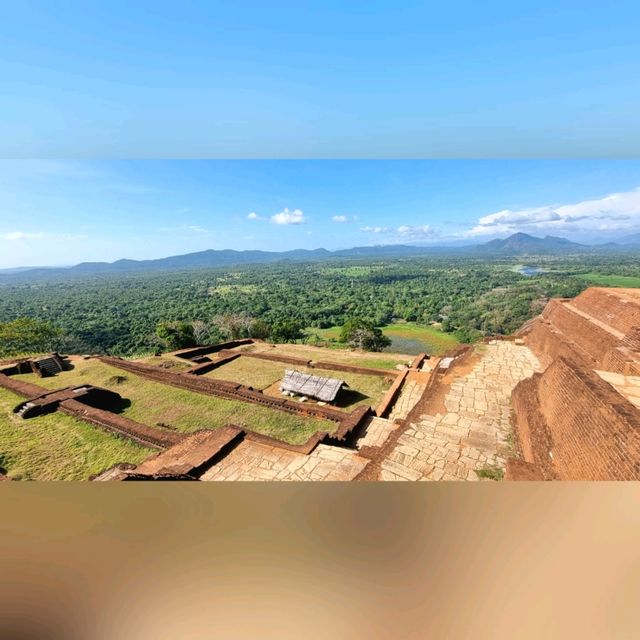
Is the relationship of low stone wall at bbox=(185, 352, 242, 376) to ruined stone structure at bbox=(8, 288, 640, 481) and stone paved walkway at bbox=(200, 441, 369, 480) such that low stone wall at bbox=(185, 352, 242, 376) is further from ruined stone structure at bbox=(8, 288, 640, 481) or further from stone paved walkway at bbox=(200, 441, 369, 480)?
stone paved walkway at bbox=(200, 441, 369, 480)

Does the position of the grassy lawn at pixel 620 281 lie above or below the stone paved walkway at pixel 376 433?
above

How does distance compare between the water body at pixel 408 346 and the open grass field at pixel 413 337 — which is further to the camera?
the open grass field at pixel 413 337

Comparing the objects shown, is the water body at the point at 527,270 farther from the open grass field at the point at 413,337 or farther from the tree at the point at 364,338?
the tree at the point at 364,338

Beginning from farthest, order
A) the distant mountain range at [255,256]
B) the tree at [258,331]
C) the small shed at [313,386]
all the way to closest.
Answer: the distant mountain range at [255,256] → the tree at [258,331] → the small shed at [313,386]

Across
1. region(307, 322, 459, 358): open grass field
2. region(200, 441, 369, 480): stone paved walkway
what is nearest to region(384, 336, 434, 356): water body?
region(307, 322, 459, 358): open grass field

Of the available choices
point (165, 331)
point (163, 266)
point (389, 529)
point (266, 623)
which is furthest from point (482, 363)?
point (163, 266)

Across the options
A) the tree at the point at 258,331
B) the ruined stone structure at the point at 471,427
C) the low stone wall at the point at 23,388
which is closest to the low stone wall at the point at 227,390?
the ruined stone structure at the point at 471,427

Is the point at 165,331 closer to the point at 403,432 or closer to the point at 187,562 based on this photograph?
the point at 403,432

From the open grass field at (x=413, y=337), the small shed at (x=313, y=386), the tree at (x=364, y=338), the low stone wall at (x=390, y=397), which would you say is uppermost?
the small shed at (x=313, y=386)
